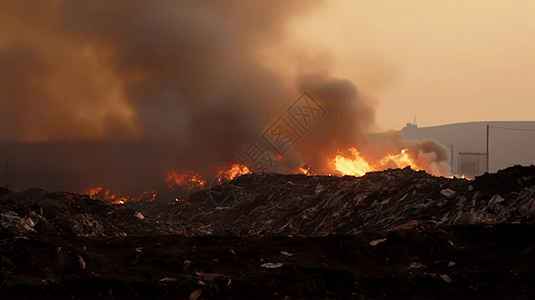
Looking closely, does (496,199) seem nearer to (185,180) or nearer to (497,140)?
(185,180)

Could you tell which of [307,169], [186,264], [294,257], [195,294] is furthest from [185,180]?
[195,294]

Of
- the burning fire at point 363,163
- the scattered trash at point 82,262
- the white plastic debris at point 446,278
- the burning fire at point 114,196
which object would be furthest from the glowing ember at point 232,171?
the white plastic debris at point 446,278

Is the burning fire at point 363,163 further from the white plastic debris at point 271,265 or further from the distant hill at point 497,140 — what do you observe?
the distant hill at point 497,140

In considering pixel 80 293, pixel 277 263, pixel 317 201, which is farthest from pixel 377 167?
pixel 80 293

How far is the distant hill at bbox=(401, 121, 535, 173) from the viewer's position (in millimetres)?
150625

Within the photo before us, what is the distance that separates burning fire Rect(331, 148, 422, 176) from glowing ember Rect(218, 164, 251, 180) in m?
11.2

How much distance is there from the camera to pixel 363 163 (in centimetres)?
5759

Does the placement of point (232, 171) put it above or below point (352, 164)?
below

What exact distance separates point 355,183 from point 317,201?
9.73ft

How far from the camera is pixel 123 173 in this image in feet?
214

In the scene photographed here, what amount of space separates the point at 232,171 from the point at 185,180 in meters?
6.38

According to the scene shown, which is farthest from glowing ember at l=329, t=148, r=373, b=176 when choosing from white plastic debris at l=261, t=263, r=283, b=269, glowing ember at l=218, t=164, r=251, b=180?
white plastic debris at l=261, t=263, r=283, b=269

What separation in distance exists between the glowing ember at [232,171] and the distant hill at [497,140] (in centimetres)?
8840

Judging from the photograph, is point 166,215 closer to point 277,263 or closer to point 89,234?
point 89,234
